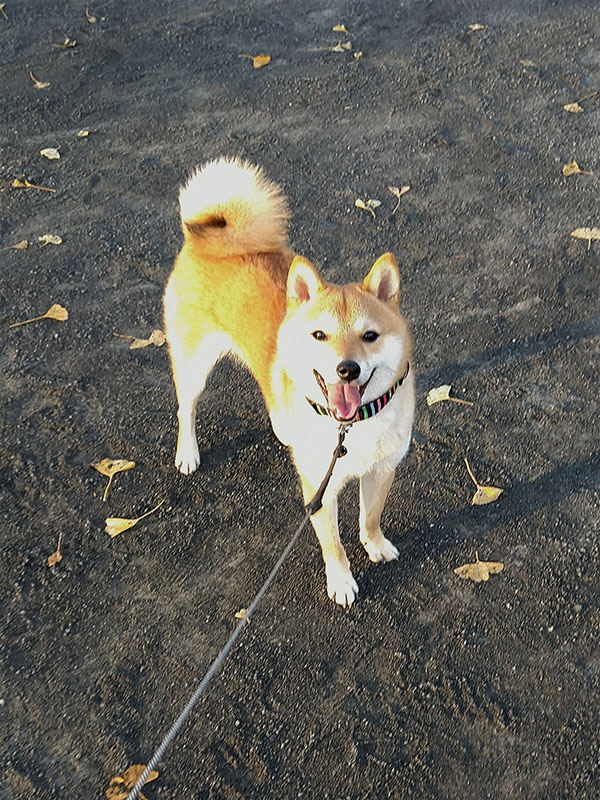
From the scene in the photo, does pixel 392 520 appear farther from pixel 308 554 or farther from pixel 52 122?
pixel 52 122

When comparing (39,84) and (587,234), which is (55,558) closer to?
(587,234)

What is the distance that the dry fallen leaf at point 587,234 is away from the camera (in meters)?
5.18

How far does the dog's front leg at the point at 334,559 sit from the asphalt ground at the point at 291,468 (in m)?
0.08

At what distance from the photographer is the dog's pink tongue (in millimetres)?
2672

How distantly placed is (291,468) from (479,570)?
1089mm

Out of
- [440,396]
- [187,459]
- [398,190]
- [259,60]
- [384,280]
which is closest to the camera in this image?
[384,280]

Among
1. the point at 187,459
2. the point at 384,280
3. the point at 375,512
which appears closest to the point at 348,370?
the point at 384,280

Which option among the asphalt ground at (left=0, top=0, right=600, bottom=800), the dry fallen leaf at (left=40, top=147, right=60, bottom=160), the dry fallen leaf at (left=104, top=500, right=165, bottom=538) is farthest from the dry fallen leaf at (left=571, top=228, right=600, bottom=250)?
the dry fallen leaf at (left=40, top=147, right=60, bottom=160)

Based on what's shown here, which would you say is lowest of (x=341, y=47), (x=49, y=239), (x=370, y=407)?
(x=49, y=239)

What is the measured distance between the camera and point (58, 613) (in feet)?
11.0

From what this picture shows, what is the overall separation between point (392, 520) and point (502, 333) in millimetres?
1550

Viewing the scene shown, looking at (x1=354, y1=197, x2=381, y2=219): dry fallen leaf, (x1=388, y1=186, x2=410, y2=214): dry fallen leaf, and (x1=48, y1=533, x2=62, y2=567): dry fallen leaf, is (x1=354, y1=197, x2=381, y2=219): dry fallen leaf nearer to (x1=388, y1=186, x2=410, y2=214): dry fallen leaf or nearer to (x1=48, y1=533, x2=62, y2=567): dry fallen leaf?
(x1=388, y1=186, x2=410, y2=214): dry fallen leaf

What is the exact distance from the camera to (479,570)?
3.39 m

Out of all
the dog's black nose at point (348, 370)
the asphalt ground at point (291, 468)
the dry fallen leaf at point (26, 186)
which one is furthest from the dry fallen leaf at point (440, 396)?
the dry fallen leaf at point (26, 186)
